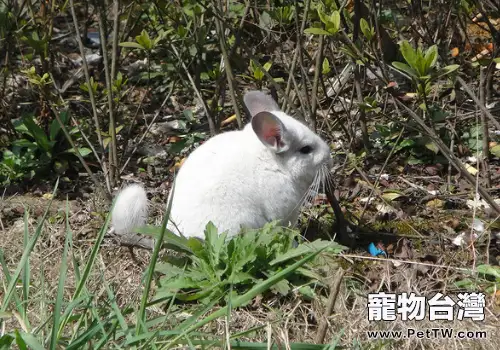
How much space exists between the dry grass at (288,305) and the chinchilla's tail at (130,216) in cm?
11

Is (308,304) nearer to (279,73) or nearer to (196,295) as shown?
(196,295)

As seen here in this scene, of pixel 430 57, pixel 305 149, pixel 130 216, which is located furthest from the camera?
pixel 305 149

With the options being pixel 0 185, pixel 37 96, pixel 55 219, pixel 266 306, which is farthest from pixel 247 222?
pixel 37 96

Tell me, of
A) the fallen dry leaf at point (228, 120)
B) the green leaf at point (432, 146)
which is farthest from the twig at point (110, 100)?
the green leaf at point (432, 146)

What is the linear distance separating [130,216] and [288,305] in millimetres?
921

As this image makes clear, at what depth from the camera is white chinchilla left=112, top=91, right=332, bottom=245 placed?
12.4ft

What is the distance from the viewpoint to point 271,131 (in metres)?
3.95

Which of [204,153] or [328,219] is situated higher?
[204,153]

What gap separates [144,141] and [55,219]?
48.9 inches

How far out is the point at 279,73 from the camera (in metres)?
5.75

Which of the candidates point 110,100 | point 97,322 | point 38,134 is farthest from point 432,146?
→ point 97,322

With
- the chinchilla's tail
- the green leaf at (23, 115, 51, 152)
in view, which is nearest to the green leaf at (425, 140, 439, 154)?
the chinchilla's tail

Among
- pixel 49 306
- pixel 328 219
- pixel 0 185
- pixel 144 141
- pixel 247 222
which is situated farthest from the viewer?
pixel 144 141

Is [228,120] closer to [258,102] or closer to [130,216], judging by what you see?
[258,102]
